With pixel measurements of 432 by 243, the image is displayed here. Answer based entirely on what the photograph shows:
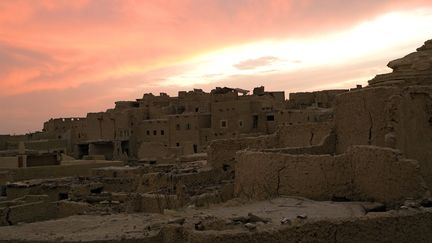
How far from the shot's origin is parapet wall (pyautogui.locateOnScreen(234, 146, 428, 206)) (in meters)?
8.59

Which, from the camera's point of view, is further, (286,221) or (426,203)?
(426,203)

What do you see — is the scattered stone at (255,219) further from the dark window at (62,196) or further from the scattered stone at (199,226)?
the dark window at (62,196)

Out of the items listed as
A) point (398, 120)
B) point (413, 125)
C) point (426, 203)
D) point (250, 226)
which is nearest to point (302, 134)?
point (413, 125)

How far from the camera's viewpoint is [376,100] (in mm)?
11367

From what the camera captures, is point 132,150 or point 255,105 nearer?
point 255,105

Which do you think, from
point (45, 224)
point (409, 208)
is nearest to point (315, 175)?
point (409, 208)

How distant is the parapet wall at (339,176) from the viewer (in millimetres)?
8586

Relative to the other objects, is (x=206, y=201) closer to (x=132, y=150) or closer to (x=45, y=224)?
(x=45, y=224)

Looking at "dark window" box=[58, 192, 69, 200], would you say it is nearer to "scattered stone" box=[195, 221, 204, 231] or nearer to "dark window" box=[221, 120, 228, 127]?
"scattered stone" box=[195, 221, 204, 231]

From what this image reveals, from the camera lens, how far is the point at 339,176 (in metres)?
9.62

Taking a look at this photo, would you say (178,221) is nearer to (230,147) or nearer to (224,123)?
(230,147)

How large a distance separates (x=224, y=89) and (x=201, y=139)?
7517 mm

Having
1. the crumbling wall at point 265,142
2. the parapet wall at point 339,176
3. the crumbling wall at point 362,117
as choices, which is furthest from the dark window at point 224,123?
the parapet wall at point 339,176

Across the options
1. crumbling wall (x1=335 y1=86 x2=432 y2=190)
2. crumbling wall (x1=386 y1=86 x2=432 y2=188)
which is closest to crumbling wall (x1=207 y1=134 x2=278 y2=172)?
crumbling wall (x1=335 y1=86 x2=432 y2=190)
